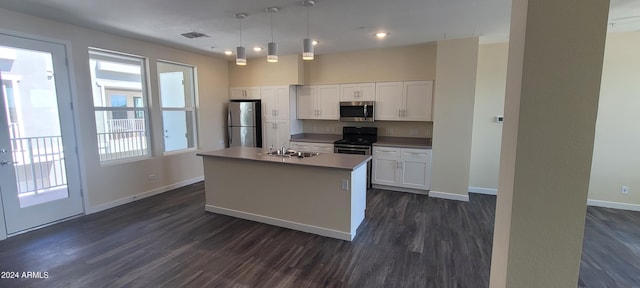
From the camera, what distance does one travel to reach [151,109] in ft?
15.2

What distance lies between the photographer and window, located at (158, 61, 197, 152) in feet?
16.5

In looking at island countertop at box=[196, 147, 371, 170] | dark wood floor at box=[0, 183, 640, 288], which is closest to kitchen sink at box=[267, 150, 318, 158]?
island countertop at box=[196, 147, 371, 170]

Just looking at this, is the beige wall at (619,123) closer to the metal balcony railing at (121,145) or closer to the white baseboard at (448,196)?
the white baseboard at (448,196)

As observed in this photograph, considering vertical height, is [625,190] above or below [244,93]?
below

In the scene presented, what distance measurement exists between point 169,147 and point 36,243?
242cm

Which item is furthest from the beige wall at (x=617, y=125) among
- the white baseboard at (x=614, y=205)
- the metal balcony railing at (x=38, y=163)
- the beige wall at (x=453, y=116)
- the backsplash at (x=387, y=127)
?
the metal balcony railing at (x=38, y=163)

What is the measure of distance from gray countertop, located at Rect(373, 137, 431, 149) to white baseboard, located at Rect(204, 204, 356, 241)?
2.18 m

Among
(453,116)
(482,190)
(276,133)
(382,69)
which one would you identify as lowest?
(482,190)

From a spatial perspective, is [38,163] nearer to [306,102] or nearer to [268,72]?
[268,72]

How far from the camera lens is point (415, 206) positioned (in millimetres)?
4176

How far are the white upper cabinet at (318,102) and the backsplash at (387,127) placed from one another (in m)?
0.34

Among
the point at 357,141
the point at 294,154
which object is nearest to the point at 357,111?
the point at 357,141

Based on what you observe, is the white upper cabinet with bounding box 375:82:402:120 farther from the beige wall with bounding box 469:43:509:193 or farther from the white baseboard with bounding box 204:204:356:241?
the white baseboard with bounding box 204:204:356:241

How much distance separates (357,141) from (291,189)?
7.27ft
